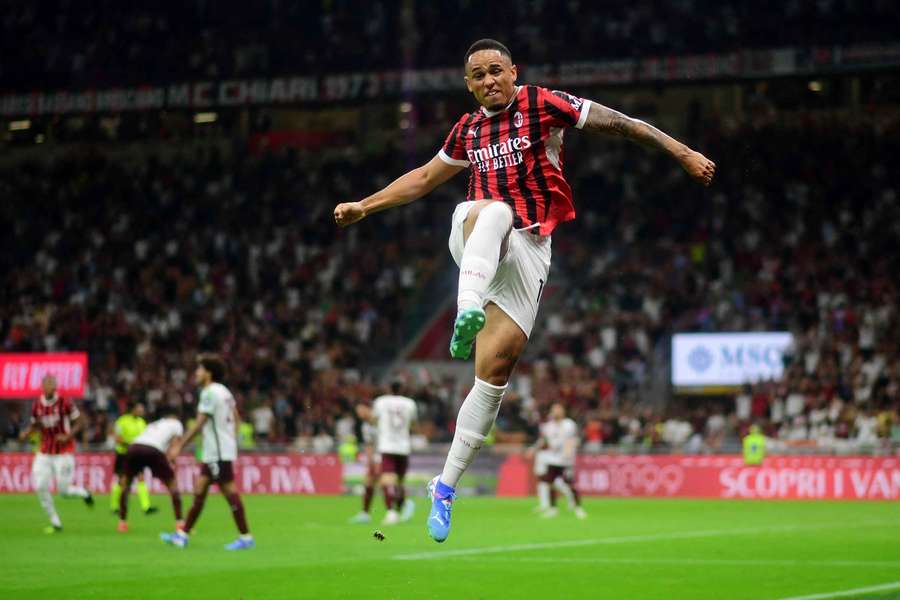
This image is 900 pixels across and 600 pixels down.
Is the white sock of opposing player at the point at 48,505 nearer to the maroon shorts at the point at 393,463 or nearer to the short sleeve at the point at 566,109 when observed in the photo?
the maroon shorts at the point at 393,463

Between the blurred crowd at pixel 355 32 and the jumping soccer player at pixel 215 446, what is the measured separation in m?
18.8

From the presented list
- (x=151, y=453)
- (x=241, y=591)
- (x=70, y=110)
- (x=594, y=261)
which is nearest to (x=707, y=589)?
(x=241, y=591)

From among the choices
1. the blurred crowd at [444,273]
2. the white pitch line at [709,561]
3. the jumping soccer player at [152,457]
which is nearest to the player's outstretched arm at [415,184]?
the white pitch line at [709,561]

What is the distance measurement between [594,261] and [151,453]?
56.6ft

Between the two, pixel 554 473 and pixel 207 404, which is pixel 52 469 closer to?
pixel 207 404

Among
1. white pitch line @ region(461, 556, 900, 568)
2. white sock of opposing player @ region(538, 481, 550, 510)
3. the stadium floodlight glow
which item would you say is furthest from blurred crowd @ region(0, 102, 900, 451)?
white pitch line @ region(461, 556, 900, 568)

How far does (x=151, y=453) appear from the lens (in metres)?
19.4

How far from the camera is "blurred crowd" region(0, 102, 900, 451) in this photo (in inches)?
1171

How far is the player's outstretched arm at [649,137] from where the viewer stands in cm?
742

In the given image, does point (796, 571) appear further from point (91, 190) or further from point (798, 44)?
point (91, 190)

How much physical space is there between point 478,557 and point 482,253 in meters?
8.05

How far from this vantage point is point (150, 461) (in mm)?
19312

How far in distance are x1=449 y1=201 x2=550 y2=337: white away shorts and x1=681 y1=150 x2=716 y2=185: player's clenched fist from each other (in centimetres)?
101

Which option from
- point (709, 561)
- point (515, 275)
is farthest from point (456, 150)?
point (709, 561)
